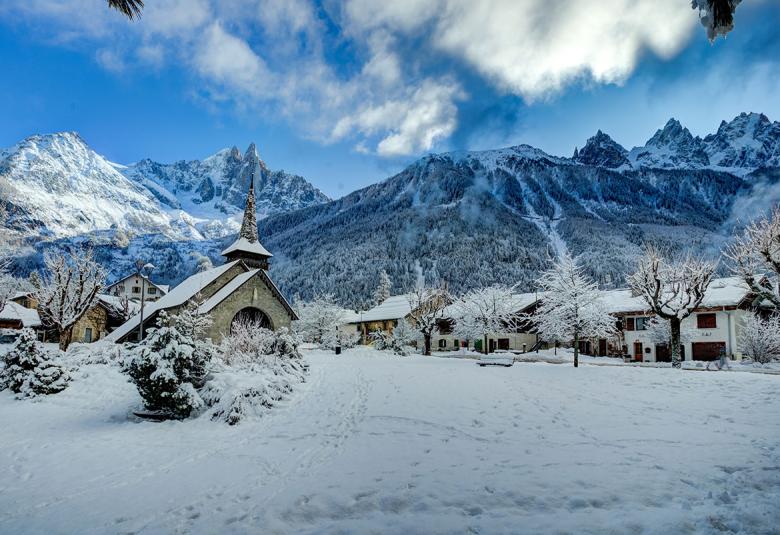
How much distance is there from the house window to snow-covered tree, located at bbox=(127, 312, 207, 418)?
42.1 meters

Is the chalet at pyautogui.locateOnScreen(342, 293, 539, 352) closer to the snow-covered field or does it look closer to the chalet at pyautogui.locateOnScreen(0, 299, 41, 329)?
the snow-covered field

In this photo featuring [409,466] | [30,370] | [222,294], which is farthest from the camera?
[222,294]

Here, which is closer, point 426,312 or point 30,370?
point 30,370

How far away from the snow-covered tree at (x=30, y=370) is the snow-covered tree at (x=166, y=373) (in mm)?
6792

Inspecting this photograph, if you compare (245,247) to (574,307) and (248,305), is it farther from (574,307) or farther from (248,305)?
(574,307)

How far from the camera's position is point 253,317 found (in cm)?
3019

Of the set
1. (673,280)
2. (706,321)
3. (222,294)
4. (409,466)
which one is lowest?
(409,466)

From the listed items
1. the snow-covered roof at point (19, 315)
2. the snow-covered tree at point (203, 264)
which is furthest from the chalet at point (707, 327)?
the snow-covered tree at point (203, 264)

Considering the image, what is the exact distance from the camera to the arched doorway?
95.8ft

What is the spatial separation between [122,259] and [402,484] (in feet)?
762

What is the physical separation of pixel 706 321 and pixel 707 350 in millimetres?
2628

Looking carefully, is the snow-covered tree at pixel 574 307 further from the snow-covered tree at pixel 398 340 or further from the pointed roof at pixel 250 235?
the pointed roof at pixel 250 235

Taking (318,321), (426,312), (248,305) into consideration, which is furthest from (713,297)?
(318,321)

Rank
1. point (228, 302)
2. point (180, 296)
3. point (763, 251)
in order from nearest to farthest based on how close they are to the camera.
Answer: point (763, 251)
point (228, 302)
point (180, 296)
